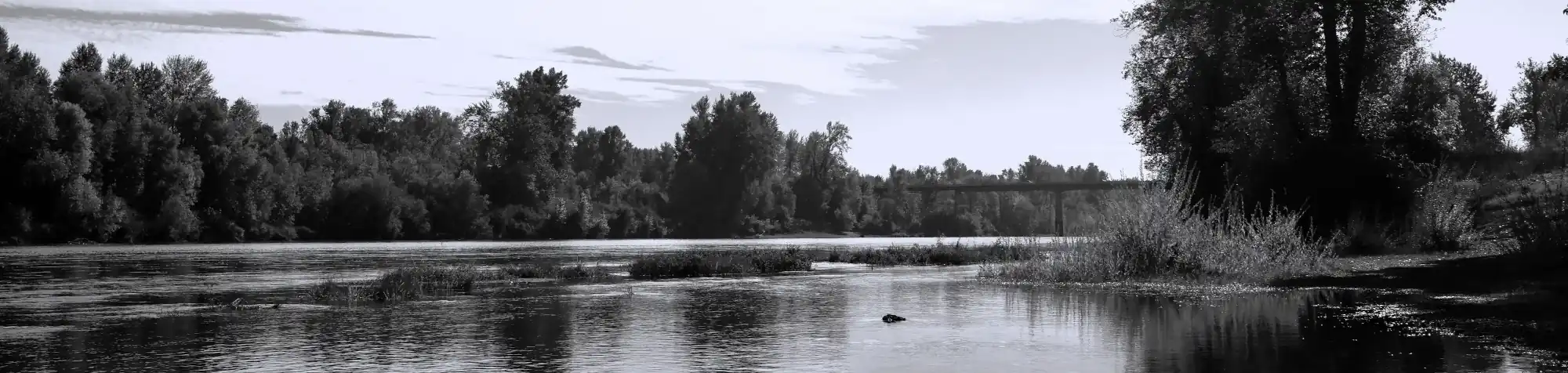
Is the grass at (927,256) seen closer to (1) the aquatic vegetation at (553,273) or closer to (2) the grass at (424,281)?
(2) the grass at (424,281)

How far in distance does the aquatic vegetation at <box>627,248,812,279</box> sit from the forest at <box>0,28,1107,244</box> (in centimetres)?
1049

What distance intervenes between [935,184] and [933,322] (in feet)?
539

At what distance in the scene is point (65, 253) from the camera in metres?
63.8

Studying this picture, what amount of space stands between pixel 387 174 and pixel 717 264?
7991 centimetres

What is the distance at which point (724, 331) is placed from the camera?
2059 centimetres

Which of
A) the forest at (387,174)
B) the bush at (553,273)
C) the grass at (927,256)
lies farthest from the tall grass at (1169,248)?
the grass at (927,256)

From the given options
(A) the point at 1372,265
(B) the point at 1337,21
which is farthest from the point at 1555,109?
(A) the point at 1372,265

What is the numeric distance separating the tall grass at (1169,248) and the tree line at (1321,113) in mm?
9655

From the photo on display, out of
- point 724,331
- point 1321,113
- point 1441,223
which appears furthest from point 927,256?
point 724,331

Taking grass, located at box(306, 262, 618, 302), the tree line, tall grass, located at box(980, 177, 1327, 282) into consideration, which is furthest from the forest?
grass, located at box(306, 262, 618, 302)

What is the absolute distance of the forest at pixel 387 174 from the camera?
80062 millimetres

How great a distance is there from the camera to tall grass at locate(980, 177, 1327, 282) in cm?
3262

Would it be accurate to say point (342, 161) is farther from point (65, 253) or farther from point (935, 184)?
point (935, 184)

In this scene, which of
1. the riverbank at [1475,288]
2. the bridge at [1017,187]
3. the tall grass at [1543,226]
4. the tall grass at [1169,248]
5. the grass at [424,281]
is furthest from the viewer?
the bridge at [1017,187]
